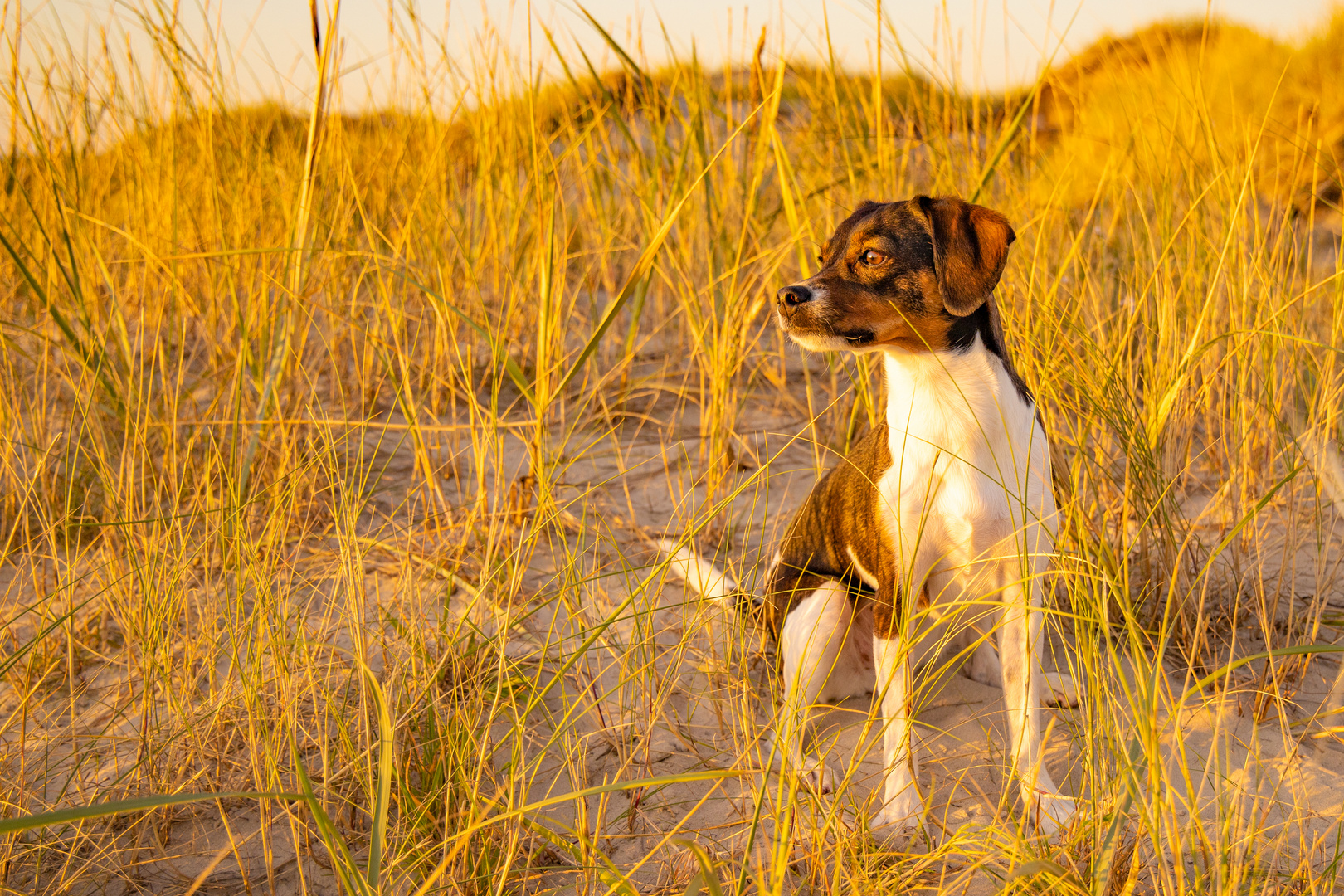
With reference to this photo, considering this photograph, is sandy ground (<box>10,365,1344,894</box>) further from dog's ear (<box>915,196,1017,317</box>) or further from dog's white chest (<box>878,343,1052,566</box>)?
dog's ear (<box>915,196,1017,317</box>)

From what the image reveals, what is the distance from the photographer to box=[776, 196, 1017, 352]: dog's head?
1.84 metres

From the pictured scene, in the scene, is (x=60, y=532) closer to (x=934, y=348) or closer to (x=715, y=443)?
(x=715, y=443)

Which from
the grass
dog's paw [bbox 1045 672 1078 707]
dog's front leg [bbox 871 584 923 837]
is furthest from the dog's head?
dog's paw [bbox 1045 672 1078 707]

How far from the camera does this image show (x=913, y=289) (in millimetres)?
1886

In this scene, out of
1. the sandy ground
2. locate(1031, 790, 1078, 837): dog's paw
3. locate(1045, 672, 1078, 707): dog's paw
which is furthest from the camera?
locate(1045, 672, 1078, 707): dog's paw

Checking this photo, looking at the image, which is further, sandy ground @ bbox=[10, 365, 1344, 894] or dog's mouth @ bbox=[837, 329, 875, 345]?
dog's mouth @ bbox=[837, 329, 875, 345]

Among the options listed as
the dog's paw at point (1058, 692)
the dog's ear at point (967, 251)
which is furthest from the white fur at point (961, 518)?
the dog's paw at point (1058, 692)

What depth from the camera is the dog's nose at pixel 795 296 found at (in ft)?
6.18

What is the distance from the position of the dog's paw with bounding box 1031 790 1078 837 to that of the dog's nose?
1.06 m

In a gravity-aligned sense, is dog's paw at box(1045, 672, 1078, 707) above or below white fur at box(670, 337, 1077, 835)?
below

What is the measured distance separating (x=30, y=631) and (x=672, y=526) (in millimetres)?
1971

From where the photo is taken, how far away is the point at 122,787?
1919mm

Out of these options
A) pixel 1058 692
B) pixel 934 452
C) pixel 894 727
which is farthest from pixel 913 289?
pixel 1058 692

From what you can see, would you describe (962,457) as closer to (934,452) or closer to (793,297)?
(934,452)
